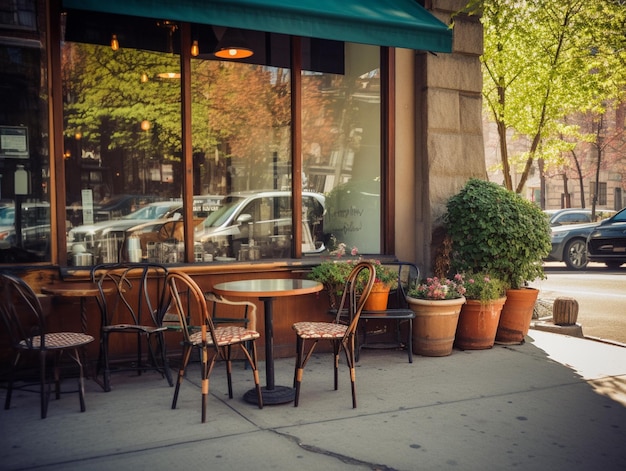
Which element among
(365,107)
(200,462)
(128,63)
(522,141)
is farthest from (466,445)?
(522,141)

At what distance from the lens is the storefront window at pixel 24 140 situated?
19.5ft

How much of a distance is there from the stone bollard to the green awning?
364cm

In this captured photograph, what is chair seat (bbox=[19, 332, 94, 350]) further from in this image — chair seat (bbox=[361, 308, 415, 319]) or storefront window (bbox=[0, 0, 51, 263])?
chair seat (bbox=[361, 308, 415, 319])

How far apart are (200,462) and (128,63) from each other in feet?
15.4

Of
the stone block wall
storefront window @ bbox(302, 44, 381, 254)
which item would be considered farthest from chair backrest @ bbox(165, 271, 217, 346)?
the stone block wall

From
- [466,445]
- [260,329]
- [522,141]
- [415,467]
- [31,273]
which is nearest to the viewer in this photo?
[415,467]

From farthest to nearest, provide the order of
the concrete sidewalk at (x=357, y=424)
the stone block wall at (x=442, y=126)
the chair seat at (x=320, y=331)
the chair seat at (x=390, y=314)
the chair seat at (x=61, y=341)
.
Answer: the stone block wall at (x=442, y=126) < the chair seat at (x=390, y=314) < the chair seat at (x=320, y=331) < the chair seat at (x=61, y=341) < the concrete sidewalk at (x=357, y=424)

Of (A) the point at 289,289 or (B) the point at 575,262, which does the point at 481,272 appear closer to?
(A) the point at 289,289

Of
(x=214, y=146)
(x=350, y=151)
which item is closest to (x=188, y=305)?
(x=214, y=146)

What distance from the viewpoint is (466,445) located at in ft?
13.7

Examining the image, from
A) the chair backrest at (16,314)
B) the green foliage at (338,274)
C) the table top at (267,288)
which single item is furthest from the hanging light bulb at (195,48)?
the chair backrest at (16,314)

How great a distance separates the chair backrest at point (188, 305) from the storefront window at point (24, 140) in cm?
130

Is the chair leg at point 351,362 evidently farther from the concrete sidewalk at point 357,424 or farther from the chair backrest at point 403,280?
the chair backrest at point 403,280

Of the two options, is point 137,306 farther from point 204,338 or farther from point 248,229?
point 204,338
